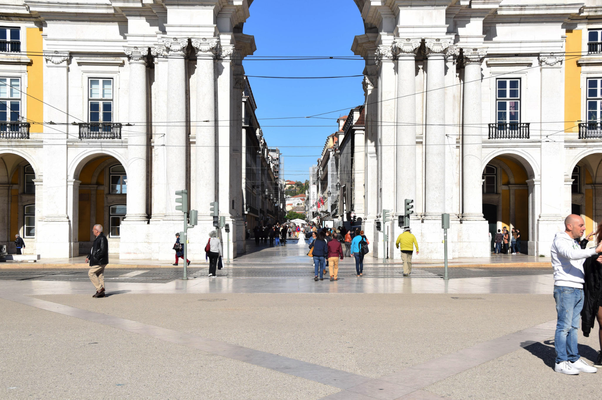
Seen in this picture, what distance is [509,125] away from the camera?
33250 millimetres

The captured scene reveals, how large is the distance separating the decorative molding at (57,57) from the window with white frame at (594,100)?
90.9 ft

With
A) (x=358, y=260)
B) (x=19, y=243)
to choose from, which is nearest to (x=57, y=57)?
(x=19, y=243)

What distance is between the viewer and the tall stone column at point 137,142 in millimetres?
31578

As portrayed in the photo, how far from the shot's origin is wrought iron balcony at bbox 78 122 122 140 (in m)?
33.0

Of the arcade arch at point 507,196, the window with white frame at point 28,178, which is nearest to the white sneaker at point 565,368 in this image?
the arcade arch at point 507,196

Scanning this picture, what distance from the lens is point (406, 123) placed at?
30.8 metres

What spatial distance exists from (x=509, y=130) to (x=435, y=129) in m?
5.23

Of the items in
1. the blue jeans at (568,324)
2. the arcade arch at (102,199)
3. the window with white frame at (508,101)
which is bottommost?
the blue jeans at (568,324)

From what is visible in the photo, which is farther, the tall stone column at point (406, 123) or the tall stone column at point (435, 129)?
the tall stone column at point (406, 123)

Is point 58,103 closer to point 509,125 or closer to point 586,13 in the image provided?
point 509,125

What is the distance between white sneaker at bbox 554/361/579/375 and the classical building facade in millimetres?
22892

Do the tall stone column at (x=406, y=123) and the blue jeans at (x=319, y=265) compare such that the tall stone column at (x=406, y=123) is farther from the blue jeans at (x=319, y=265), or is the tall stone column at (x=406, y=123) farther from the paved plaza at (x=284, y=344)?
the paved plaza at (x=284, y=344)

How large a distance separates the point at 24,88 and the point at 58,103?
2672 mm

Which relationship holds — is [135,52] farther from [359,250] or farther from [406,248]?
[406,248]
